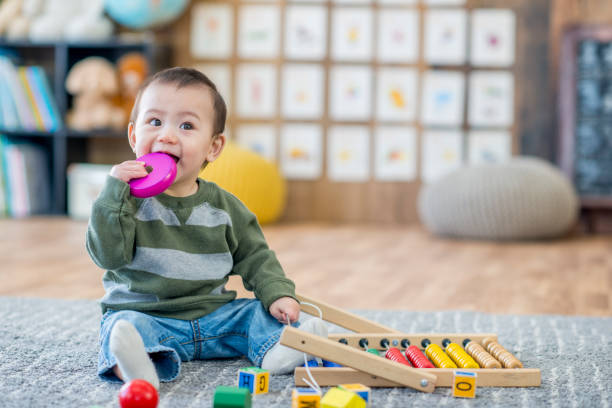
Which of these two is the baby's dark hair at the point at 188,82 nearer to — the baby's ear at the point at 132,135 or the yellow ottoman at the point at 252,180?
the baby's ear at the point at 132,135

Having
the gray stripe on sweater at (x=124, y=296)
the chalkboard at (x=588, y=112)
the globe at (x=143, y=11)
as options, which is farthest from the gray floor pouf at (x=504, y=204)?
the gray stripe on sweater at (x=124, y=296)

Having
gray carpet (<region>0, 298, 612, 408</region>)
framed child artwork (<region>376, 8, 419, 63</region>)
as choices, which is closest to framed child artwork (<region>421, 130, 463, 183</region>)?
framed child artwork (<region>376, 8, 419, 63</region>)

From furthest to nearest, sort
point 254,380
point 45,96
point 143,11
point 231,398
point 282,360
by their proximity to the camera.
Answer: point 45,96, point 143,11, point 282,360, point 254,380, point 231,398

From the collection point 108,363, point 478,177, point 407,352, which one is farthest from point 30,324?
point 478,177

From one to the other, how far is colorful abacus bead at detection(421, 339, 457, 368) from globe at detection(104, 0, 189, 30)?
2.64 metres

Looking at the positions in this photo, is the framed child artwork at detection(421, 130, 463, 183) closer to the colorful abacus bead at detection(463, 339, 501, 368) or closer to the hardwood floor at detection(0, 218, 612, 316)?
the hardwood floor at detection(0, 218, 612, 316)

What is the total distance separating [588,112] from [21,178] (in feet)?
8.56

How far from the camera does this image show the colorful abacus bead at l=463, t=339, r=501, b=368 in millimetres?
920

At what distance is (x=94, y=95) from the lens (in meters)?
3.26

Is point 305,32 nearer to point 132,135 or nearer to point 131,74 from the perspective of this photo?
point 131,74

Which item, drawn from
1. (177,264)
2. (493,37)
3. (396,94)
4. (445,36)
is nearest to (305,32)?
(396,94)

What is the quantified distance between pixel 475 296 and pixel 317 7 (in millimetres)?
2296

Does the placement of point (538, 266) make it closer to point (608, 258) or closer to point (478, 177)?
point (608, 258)

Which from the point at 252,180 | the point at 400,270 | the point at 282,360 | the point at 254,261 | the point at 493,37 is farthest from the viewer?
the point at 493,37
